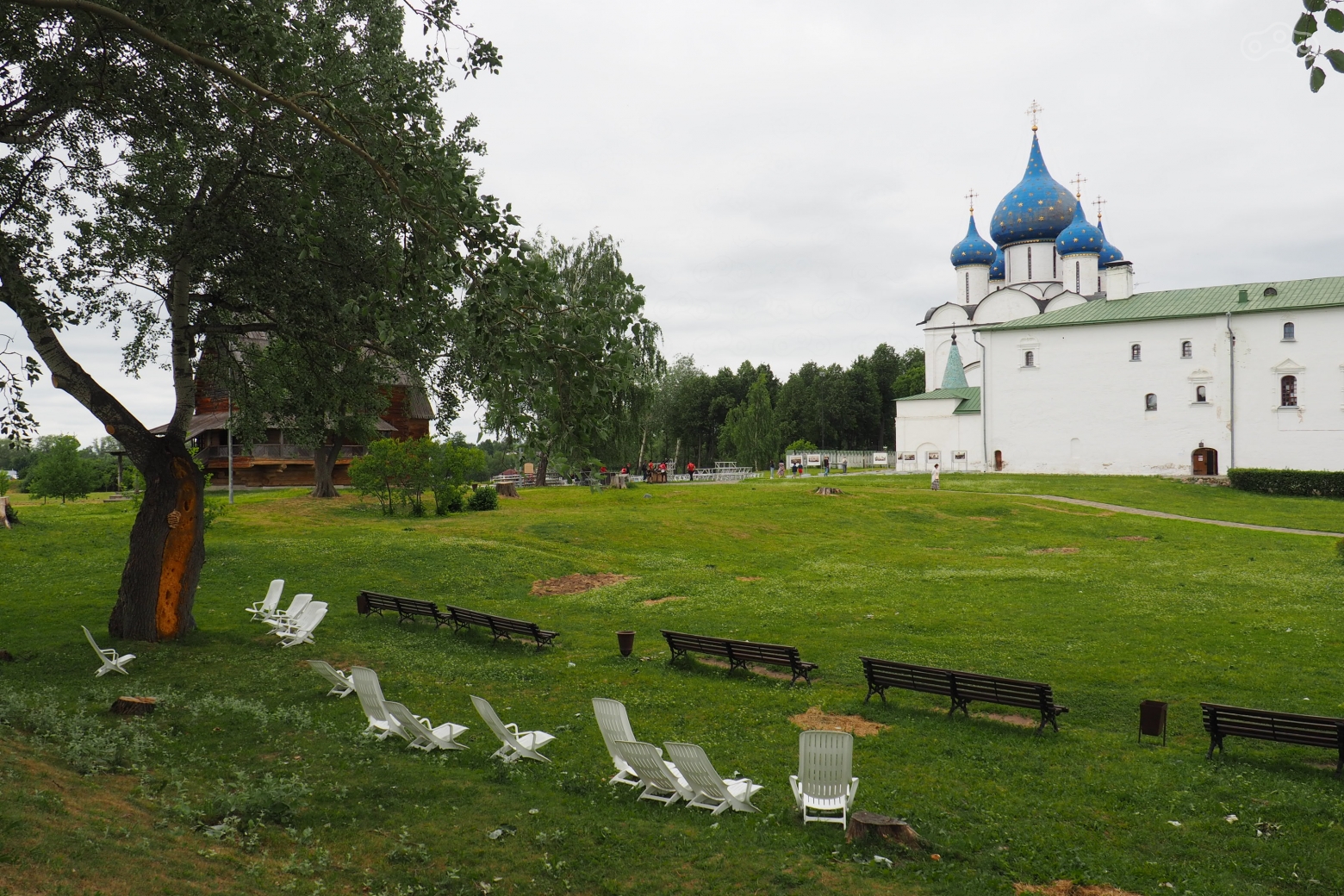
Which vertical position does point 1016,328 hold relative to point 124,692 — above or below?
above

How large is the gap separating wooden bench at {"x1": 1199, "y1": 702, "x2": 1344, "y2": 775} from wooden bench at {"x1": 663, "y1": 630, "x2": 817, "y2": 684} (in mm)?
4939

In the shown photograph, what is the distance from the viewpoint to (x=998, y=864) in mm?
6539

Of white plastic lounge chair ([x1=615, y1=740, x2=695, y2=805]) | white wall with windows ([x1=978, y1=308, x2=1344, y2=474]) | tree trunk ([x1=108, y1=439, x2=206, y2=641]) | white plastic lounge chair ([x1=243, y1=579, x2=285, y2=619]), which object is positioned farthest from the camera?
white wall with windows ([x1=978, y1=308, x2=1344, y2=474])

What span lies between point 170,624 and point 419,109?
1000 cm

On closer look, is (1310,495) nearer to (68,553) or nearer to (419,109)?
(419,109)

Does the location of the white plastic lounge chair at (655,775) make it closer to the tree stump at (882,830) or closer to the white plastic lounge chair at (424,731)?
the tree stump at (882,830)

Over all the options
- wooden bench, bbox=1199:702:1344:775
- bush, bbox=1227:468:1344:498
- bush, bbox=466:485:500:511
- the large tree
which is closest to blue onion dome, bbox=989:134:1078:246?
bush, bbox=1227:468:1344:498

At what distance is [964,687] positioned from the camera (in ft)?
35.1

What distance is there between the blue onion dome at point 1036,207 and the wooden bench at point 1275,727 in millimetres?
61776

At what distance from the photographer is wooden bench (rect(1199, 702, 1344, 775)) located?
336 inches

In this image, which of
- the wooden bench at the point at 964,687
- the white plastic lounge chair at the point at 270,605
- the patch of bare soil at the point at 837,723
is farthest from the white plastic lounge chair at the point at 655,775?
the white plastic lounge chair at the point at 270,605

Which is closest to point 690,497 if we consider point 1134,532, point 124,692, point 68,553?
point 1134,532

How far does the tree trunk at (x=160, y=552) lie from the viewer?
13.2 metres

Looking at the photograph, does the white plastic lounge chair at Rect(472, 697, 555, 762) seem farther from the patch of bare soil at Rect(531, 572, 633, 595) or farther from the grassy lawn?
the patch of bare soil at Rect(531, 572, 633, 595)
